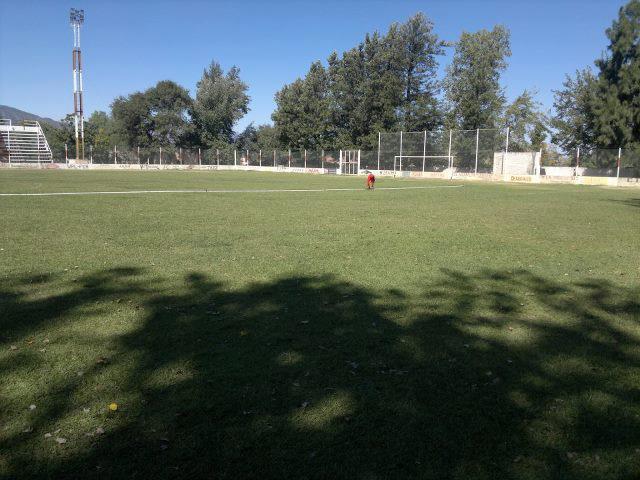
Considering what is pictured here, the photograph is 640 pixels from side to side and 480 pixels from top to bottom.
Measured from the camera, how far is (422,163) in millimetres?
48094

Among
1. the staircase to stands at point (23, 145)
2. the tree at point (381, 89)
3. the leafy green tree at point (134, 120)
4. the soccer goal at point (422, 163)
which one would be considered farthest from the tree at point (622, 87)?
the leafy green tree at point (134, 120)

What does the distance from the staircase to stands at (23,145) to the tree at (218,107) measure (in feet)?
80.7

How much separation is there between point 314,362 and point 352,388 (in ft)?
1.59

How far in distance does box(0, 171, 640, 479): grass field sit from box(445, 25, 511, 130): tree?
59.3 metres

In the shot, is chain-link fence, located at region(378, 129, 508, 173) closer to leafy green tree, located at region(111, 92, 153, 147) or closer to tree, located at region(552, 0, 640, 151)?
tree, located at region(552, 0, 640, 151)

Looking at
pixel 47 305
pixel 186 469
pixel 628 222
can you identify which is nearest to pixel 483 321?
pixel 186 469

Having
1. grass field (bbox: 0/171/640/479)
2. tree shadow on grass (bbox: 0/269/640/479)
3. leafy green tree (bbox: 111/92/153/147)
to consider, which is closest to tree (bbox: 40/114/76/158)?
leafy green tree (bbox: 111/92/153/147)

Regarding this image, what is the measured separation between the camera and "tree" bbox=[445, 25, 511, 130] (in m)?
63.1

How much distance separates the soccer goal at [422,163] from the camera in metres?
45.9

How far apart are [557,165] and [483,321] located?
44.3m

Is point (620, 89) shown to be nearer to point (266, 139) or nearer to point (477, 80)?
point (477, 80)

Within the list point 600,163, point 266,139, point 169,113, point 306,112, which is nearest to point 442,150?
point 600,163

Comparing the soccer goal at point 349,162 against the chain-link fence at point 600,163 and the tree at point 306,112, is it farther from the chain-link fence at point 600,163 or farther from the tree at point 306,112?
the chain-link fence at point 600,163

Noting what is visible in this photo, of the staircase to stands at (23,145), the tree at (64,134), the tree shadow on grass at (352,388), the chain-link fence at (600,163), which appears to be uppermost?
the tree at (64,134)
